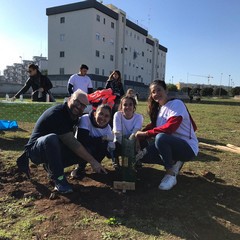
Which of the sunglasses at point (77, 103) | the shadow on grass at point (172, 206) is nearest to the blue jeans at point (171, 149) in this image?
the shadow on grass at point (172, 206)

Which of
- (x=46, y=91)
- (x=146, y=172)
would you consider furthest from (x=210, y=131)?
(x=146, y=172)

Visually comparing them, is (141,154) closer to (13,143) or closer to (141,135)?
(141,135)

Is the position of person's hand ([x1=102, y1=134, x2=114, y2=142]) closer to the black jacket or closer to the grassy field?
the grassy field

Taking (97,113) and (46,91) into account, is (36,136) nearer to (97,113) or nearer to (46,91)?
(97,113)

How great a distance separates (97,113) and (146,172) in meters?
1.19

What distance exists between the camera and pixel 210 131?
392 inches

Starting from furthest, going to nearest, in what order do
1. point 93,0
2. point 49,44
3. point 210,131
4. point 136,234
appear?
point 49,44 → point 93,0 → point 210,131 → point 136,234

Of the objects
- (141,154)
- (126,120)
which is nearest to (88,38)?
(126,120)

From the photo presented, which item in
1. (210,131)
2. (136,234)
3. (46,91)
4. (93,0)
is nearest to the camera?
(136,234)

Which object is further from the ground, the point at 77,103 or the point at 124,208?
the point at 77,103

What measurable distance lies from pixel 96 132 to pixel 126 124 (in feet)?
1.49

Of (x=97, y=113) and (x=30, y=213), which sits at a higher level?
(x=97, y=113)

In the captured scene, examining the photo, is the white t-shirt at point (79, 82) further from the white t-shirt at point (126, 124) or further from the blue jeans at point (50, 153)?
the blue jeans at point (50, 153)

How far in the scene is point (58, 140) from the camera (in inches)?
149
